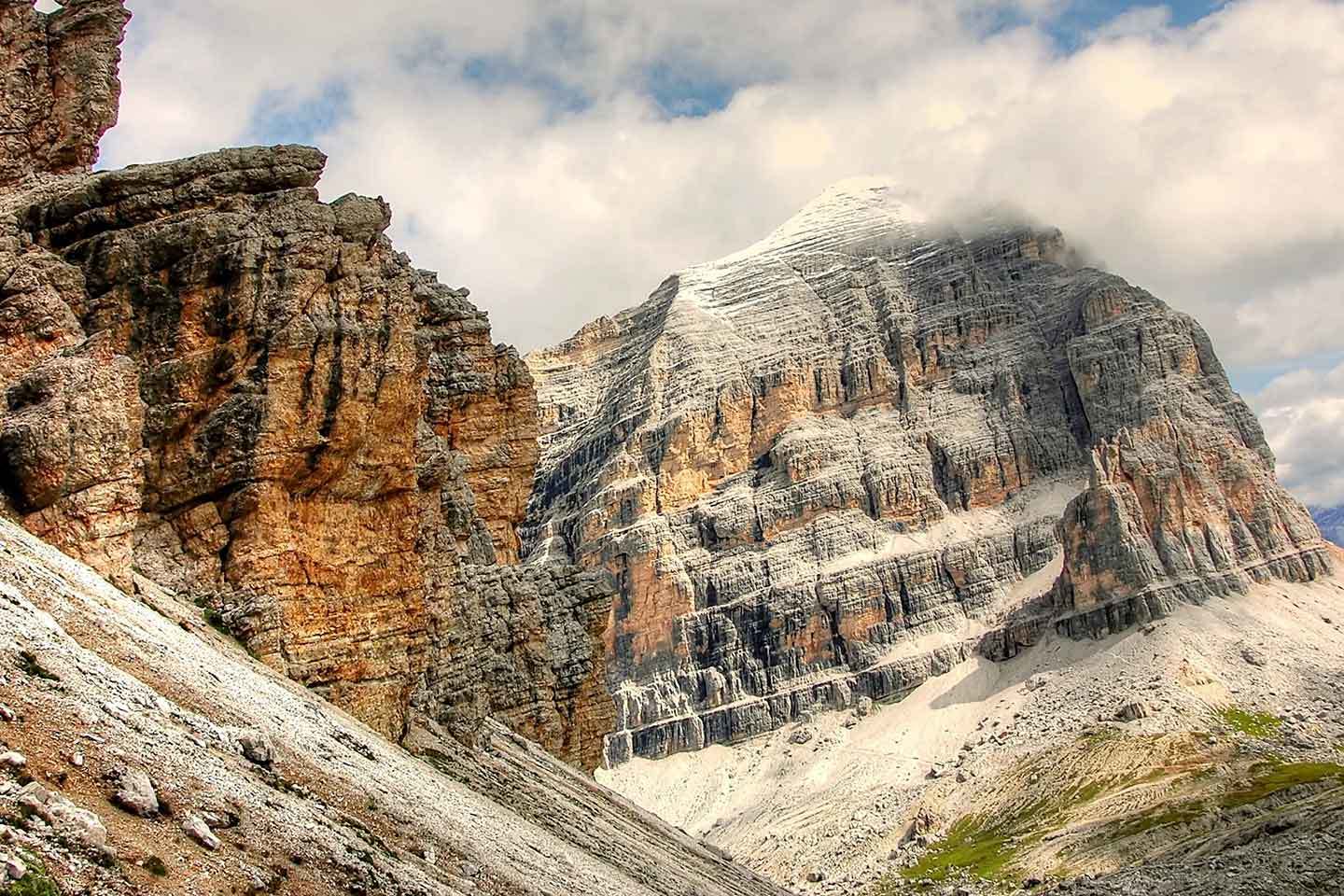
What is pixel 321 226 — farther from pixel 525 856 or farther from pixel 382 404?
pixel 525 856

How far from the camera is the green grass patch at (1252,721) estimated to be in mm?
171750

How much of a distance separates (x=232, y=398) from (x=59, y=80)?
742 inches

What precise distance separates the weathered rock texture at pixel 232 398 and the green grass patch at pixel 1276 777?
11195 centimetres

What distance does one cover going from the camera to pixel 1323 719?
174 meters

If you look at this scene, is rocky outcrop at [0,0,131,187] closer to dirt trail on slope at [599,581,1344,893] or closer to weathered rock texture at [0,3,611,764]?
weathered rock texture at [0,3,611,764]

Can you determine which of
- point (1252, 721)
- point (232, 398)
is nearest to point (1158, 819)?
point (1252, 721)

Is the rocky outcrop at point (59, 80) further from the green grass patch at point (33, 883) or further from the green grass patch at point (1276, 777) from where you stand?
the green grass patch at point (1276, 777)

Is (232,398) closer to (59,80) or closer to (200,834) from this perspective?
(59,80)

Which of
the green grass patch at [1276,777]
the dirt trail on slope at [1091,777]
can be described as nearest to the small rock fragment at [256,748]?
the dirt trail on slope at [1091,777]

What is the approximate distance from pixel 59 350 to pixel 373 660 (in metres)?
14.7

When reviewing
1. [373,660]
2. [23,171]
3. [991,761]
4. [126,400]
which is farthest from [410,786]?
[991,761]

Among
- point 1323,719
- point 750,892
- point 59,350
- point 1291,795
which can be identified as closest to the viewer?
point 59,350

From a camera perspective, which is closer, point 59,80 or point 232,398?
point 232,398

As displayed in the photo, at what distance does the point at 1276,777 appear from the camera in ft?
494
